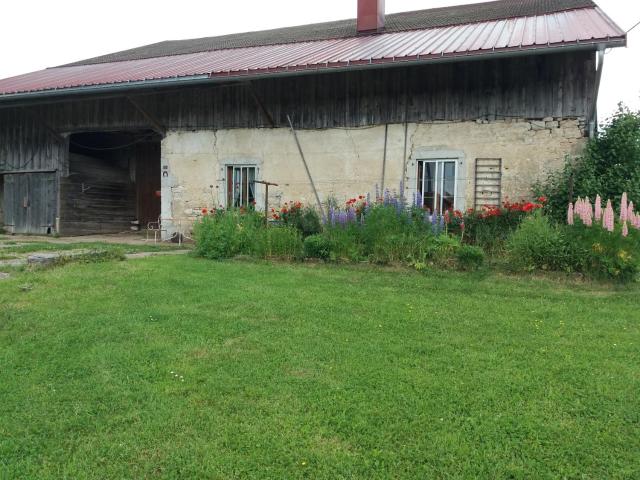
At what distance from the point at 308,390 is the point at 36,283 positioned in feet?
14.5

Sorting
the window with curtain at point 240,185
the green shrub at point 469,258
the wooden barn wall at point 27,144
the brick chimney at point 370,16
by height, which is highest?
the brick chimney at point 370,16

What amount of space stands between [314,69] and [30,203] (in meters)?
10.2

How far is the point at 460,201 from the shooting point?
10.3m

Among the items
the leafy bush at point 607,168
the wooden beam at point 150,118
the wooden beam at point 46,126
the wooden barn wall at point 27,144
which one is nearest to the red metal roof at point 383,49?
the wooden beam at point 150,118

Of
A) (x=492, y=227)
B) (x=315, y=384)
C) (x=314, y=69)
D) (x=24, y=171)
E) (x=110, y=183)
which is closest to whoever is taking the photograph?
(x=315, y=384)

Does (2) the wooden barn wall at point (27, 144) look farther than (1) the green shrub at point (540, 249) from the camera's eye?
Yes

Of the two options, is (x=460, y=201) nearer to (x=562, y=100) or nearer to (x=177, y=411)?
(x=562, y=100)

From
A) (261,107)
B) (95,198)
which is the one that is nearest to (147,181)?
(95,198)

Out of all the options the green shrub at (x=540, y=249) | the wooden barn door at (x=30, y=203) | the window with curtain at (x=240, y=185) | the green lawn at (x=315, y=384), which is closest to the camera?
the green lawn at (x=315, y=384)

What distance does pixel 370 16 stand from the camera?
14367mm

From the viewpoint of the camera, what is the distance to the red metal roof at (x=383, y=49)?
28.6ft

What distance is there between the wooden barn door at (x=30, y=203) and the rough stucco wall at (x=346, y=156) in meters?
4.22

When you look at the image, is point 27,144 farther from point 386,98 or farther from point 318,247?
point 318,247

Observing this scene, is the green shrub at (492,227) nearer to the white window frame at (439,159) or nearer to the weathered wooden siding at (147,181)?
the white window frame at (439,159)
